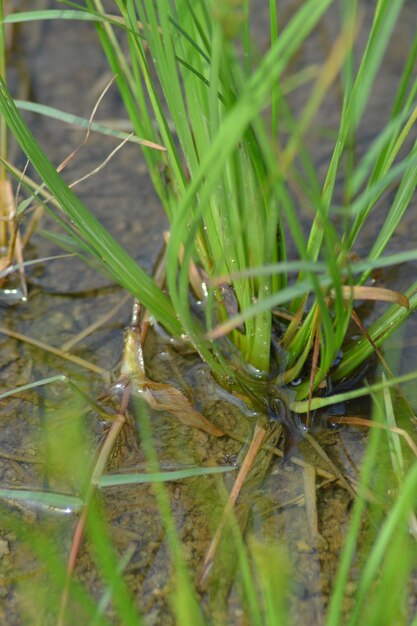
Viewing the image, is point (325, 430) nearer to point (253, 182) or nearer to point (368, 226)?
point (253, 182)

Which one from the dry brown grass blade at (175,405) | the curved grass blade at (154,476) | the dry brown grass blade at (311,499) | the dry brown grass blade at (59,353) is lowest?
the dry brown grass blade at (59,353)

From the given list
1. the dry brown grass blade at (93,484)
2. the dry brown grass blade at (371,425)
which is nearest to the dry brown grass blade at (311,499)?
the dry brown grass blade at (371,425)

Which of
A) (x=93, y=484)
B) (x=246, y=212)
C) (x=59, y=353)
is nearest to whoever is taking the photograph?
(x=246, y=212)

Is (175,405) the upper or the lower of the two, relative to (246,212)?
lower

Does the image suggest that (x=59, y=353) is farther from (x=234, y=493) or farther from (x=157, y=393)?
(x=234, y=493)

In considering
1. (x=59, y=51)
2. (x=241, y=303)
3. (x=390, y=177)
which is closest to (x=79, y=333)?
(x=241, y=303)

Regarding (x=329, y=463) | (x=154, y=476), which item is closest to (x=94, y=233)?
(x=154, y=476)

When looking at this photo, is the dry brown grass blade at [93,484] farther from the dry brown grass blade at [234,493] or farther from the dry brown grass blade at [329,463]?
the dry brown grass blade at [329,463]
